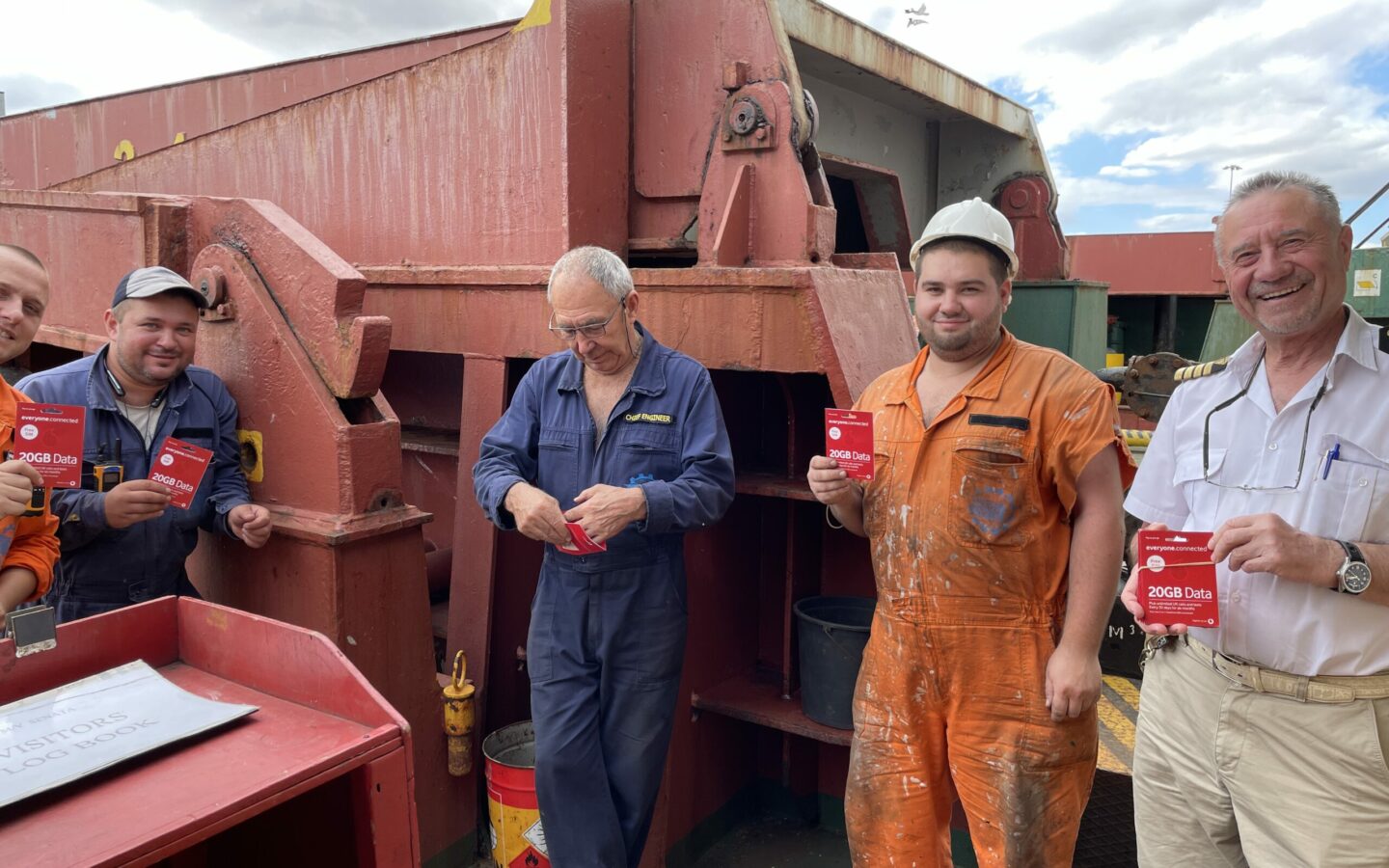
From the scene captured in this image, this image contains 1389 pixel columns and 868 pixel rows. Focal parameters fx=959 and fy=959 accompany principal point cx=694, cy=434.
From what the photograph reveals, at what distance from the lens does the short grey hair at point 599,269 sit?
8.72 ft

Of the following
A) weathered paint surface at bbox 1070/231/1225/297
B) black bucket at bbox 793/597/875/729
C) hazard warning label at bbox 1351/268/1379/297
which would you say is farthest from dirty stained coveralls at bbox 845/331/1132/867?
weathered paint surface at bbox 1070/231/1225/297

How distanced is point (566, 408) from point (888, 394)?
0.93 metres

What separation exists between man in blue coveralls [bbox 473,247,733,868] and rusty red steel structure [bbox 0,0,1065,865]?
46cm

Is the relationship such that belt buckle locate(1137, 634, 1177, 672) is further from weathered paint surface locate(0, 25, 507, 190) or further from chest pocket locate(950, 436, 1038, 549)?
weathered paint surface locate(0, 25, 507, 190)

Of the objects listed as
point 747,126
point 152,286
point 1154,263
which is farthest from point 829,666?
point 1154,263

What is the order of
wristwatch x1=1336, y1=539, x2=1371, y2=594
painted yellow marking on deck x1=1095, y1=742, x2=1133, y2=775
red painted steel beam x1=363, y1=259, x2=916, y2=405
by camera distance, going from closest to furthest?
wristwatch x1=1336, y1=539, x2=1371, y2=594
red painted steel beam x1=363, y1=259, x2=916, y2=405
painted yellow marking on deck x1=1095, y1=742, x2=1133, y2=775

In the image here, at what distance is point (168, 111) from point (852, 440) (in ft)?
18.4

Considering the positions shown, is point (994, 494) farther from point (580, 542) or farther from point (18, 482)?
point (18, 482)

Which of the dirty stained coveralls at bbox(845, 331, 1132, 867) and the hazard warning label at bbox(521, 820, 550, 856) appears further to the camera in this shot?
the hazard warning label at bbox(521, 820, 550, 856)

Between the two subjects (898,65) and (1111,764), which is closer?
(1111,764)

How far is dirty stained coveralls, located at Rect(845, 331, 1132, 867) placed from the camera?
220cm

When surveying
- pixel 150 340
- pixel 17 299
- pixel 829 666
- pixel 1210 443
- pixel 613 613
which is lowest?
pixel 829 666

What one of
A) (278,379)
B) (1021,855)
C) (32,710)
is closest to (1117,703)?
(1021,855)

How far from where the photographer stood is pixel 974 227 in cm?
223
